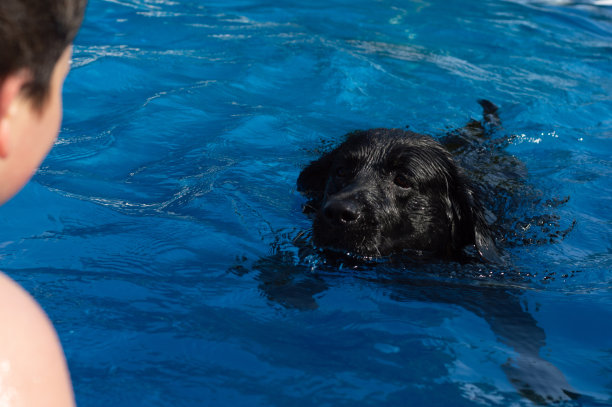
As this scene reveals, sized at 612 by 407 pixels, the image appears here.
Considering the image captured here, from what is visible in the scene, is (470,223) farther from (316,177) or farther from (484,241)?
(316,177)

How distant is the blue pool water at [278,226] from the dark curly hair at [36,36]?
1665mm

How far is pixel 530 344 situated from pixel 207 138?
3737 millimetres

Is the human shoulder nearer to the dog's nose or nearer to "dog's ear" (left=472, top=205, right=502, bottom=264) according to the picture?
the dog's nose

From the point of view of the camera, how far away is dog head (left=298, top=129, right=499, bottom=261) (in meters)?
4.37

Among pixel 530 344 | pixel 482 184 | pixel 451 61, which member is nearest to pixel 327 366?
pixel 530 344

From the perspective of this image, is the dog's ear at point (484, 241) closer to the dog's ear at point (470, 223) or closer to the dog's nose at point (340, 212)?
the dog's ear at point (470, 223)

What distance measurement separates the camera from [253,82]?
313 inches

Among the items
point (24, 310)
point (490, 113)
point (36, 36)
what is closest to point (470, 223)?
point (490, 113)

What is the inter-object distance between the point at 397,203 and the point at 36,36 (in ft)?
11.5

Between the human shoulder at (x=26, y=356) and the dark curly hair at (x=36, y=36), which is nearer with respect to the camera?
the dark curly hair at (x=36, y=36)

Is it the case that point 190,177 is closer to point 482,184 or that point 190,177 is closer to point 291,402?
point 482,184

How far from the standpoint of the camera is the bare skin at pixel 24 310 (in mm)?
1450

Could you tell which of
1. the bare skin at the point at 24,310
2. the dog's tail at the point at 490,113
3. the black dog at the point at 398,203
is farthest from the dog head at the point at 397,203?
the bare skin at the point at 24,310

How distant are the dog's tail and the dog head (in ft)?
7.13
